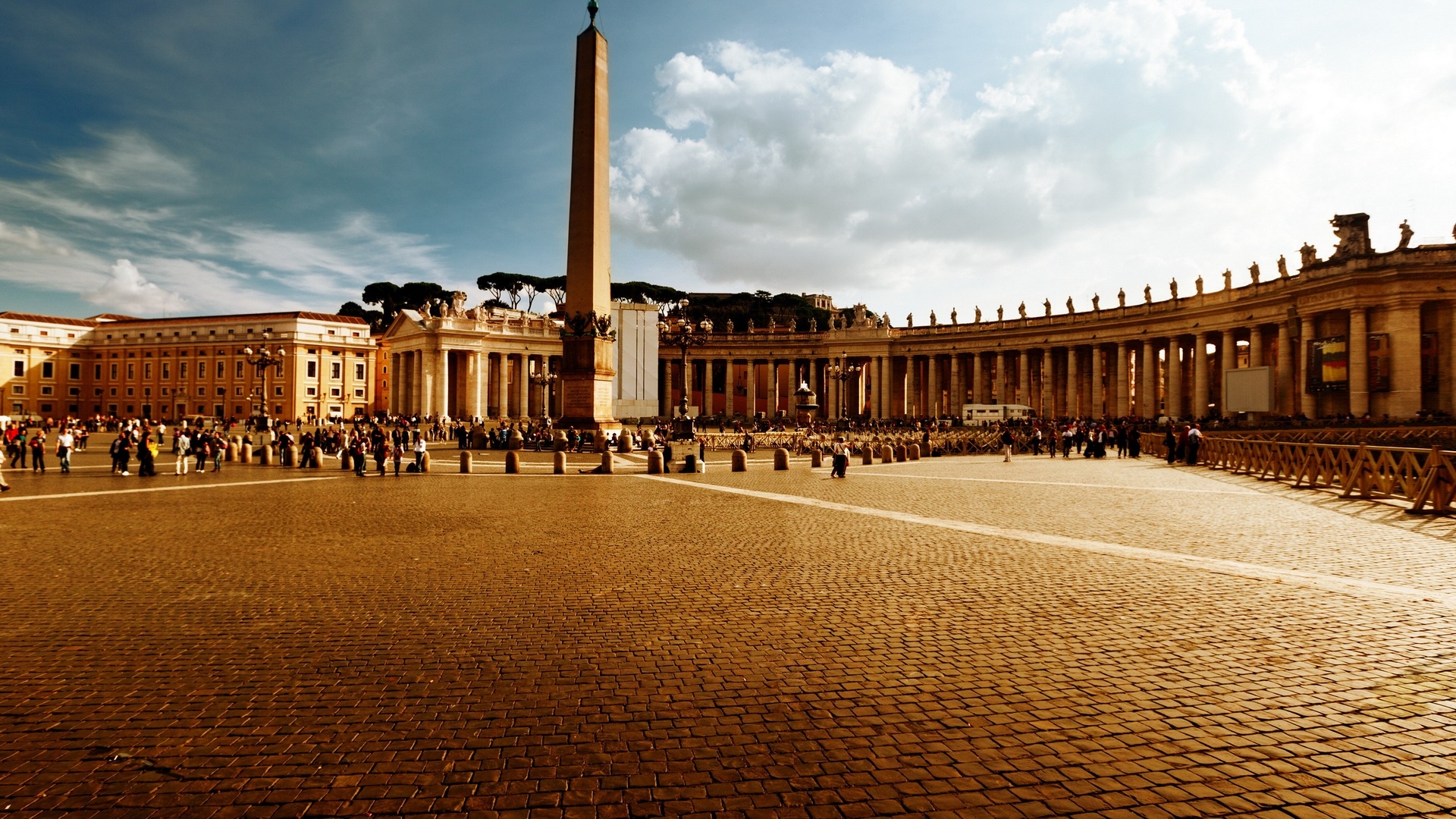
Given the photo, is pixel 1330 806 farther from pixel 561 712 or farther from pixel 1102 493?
pixel 1102 493


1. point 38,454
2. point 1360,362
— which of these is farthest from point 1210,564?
point 1360,362

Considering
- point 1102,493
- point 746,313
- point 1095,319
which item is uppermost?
point 746,313

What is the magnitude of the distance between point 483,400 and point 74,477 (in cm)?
5206

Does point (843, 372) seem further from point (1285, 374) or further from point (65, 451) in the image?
point (65, 451)

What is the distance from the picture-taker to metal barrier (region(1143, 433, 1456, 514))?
12.5 metres

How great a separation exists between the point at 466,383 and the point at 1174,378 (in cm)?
6069

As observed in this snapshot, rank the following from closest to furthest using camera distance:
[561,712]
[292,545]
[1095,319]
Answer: [561,712] → [292,545] → [1095,319]

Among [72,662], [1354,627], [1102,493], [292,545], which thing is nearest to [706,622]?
[72,662]

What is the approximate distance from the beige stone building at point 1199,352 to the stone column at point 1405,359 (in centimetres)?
5

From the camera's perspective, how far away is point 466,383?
72.2m

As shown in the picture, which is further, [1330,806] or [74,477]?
[74,477]

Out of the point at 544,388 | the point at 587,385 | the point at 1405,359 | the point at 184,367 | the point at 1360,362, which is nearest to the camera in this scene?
the point at 587,385

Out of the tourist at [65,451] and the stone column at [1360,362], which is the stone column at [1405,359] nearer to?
the stone column at [1360,362]

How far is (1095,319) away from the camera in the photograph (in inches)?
2128
